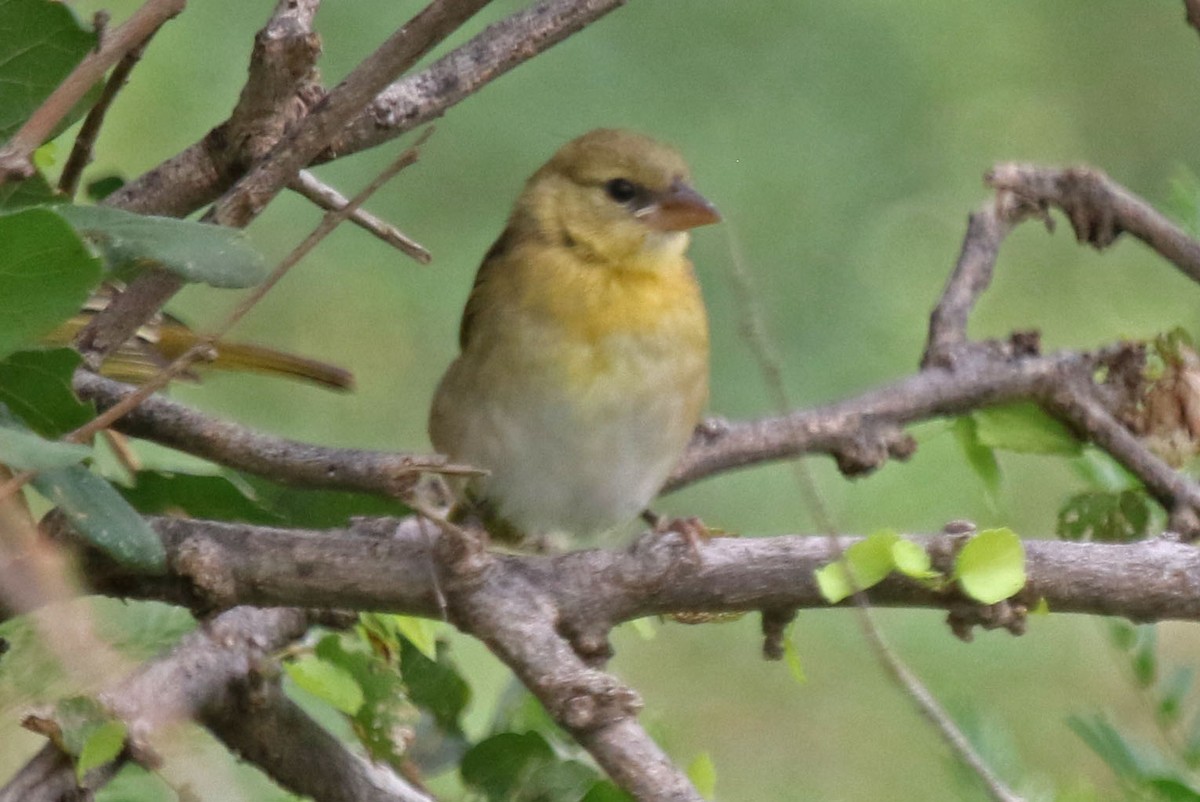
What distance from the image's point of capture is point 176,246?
1.52 meters

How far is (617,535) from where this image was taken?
10.8 ft

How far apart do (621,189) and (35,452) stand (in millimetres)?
1817

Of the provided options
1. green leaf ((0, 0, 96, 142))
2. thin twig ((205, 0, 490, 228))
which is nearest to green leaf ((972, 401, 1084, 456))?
thin twig ((205, 0, 490, 228))

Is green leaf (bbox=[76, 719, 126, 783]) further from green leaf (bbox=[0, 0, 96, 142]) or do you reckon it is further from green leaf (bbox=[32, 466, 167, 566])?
green leaf (bbox=[0, 0, 96, 142])

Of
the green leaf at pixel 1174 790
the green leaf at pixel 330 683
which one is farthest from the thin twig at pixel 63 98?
the green leaf at pixel 1174 790

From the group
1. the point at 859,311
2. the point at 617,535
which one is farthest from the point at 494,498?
the point at 859,311

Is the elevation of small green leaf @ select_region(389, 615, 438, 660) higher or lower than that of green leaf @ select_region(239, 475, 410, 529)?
lower

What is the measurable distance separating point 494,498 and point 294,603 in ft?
4.00

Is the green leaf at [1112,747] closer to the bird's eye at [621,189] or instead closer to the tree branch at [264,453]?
the tree branch at [264,453]

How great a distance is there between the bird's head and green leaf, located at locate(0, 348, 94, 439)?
1475mm

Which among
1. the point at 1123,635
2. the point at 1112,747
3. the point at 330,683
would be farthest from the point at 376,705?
the point at 1123,635

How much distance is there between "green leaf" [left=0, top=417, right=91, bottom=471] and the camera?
1292 mm

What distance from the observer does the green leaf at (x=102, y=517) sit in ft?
5.03

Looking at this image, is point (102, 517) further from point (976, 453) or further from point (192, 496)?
point (976, 453)
